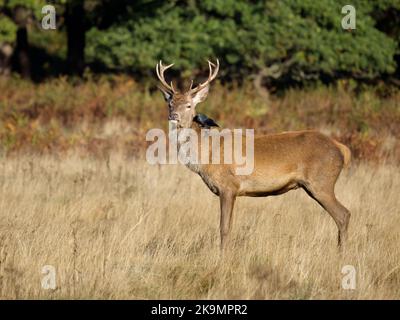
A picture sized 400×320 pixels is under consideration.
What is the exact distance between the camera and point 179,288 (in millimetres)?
6070

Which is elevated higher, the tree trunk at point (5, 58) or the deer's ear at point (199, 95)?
the tree trunk at point (5, 58)

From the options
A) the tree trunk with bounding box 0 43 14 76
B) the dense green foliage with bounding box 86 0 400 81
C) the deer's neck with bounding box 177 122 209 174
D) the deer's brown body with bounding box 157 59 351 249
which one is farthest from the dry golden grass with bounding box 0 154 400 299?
the tree trunk with bounding box 0 43 14 76

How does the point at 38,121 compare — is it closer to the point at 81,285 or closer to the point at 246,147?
the point at 246,147

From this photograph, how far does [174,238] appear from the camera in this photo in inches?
296

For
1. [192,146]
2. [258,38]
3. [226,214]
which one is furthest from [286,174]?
[258,38]

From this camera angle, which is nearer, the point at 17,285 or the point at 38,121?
the point at 17,285

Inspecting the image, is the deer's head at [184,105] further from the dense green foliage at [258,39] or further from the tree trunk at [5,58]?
the tree trunk at [5,58]

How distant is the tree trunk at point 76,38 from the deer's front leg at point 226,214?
14.5 meters

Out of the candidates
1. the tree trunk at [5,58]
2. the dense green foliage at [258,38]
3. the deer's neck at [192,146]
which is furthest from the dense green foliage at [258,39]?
the deer's neck at [192,146]

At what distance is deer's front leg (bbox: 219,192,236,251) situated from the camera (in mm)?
7387

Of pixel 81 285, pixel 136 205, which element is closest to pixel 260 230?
pixel 136 205

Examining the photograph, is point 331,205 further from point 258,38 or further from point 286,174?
point 258,38

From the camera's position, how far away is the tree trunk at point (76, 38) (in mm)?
21516
